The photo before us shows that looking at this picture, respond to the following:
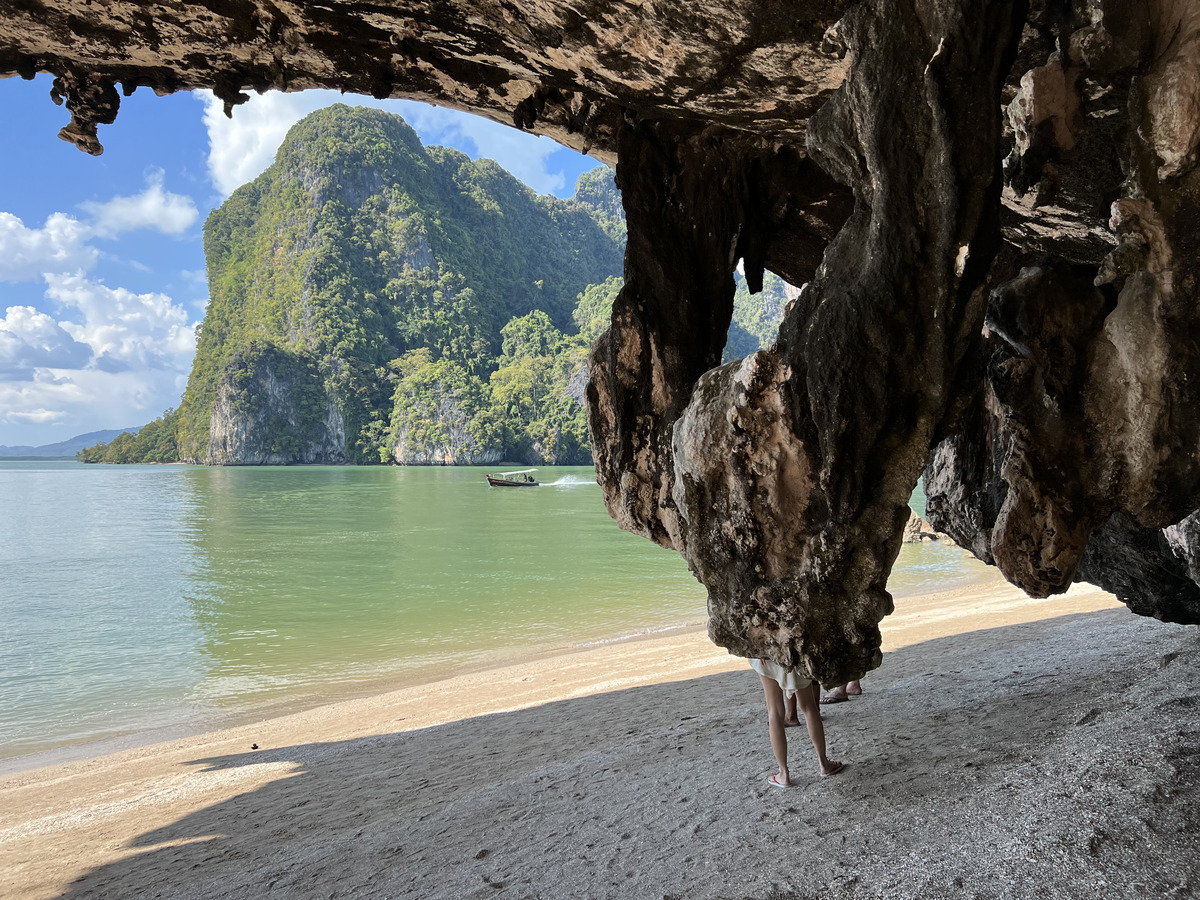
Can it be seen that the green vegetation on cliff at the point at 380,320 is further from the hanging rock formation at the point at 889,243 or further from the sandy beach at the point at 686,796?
the hanging rock formation at the point at 889,243

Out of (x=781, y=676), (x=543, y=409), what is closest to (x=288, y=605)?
(x=781, y=676)

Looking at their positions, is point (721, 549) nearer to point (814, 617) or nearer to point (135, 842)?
point (814, 617)

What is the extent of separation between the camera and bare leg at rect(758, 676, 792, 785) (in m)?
3.52

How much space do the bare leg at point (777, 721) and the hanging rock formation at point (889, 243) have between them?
0.72 m

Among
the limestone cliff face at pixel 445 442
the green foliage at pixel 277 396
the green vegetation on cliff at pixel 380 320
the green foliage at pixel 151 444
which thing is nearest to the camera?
the limestone cliff face at pixel 445 442

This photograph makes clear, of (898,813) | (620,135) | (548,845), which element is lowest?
(548,845)

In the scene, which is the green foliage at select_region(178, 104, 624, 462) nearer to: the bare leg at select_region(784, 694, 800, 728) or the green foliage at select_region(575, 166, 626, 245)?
the green foliage at select_region(575, 166, 626, 245)

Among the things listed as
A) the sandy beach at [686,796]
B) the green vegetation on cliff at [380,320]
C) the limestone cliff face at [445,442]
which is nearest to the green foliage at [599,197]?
the green vegetation on cliff at [380,320]

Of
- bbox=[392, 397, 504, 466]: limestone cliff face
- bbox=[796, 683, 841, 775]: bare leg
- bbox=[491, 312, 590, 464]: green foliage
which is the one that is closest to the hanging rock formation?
bbox=[796, 683, 841, 775]: bare leg

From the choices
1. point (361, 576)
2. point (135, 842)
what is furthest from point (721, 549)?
point (361, 576)

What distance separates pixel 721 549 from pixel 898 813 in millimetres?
1308

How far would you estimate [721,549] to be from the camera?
2977 millimetres

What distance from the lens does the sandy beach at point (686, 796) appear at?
267cm

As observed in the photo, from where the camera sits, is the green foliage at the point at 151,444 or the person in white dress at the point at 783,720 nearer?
the person in white dress at the point at 783,720
